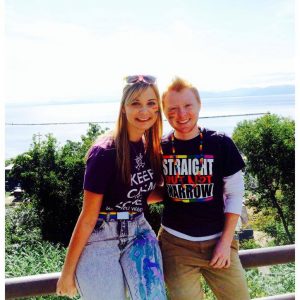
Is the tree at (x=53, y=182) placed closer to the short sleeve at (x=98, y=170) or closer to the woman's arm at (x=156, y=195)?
the woman's arm at (x=156, y=195)

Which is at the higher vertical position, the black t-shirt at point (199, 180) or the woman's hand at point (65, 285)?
the black t-shirt at point (199, 180)

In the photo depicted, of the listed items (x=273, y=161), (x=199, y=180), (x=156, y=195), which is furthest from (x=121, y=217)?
(x=273, y=161)

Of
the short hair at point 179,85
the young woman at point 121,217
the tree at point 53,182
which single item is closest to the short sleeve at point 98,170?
the young woman at point 121,217

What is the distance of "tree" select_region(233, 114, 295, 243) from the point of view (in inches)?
821

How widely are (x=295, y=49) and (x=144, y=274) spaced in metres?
1.22

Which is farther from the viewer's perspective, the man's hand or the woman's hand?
the man's hand

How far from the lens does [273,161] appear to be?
2114 cm

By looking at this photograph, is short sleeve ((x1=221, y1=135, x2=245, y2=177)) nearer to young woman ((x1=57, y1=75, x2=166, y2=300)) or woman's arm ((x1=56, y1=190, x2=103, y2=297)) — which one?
young woman ((x1=57, y1=75, x2=166, y2=300))

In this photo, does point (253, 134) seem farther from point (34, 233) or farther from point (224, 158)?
point (224, 158)

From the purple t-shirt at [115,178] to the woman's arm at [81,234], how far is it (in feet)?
0.15

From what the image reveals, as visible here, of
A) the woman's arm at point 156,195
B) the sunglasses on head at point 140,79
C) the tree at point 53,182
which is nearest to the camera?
the sunglasses on head at point 140,79

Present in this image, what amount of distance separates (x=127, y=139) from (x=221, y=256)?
685 millimetres

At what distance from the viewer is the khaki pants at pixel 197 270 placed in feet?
6.29

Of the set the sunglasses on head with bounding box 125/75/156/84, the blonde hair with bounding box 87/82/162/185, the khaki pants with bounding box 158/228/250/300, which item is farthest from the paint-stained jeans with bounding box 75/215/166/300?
the sunglasses on head with bounding box 125/75/156/84
